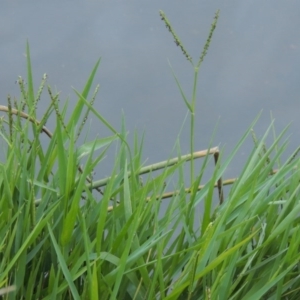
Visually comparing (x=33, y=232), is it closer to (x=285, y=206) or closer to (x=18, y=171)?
(x=18, y=171)

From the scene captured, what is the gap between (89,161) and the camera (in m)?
0.58

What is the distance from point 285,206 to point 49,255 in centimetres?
23

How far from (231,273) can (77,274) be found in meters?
0.13

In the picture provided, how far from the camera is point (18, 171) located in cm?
60

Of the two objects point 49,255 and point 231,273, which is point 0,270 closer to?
point 49,255

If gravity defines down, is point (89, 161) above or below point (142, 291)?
above

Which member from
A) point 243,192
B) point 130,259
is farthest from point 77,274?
point 243,192

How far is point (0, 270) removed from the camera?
55 cm

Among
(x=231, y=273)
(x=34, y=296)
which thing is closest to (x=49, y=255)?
(x=34, y=296)

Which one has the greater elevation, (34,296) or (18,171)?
(18,171)

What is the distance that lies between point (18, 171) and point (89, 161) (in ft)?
0.25

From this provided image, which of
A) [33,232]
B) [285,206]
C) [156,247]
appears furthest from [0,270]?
[285,206]

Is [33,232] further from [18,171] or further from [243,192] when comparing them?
[243,192]

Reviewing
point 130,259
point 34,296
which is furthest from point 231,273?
point 34,296
